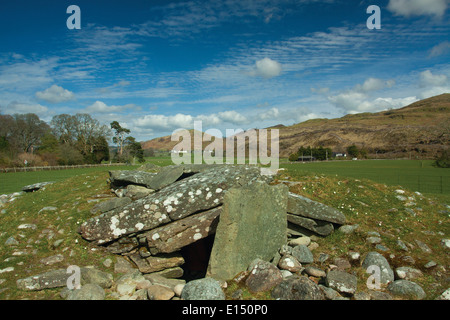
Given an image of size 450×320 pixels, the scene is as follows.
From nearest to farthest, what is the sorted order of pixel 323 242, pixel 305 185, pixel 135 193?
pixel 323 242 → pixel 135 193 → pixel 305 185

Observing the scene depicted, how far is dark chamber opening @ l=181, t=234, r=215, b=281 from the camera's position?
916 centimetres

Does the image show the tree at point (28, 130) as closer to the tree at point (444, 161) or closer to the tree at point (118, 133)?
the tree at point (118, 133)

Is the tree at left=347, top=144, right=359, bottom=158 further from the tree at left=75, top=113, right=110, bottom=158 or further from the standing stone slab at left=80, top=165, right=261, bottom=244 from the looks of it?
the standing stone slab at left=80, top=165, right=261, bottom=244

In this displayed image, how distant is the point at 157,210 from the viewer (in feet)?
27.2

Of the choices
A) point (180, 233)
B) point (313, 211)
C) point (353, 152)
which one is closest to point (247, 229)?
point (180, 233)

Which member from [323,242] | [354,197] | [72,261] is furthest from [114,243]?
[354,197]

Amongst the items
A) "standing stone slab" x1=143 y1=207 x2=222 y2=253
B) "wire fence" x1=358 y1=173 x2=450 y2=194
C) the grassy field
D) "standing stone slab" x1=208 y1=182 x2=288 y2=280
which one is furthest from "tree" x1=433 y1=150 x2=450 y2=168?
"standing stone slab" x1=143 y1=207 x2=222 y2=253

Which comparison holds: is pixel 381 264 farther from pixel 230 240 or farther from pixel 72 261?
pixel 72 261

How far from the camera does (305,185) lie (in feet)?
35.9

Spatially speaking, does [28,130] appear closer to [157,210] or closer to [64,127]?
[64,127]

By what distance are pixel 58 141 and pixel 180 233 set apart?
82.4 m

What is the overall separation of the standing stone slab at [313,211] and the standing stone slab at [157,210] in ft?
6.36
